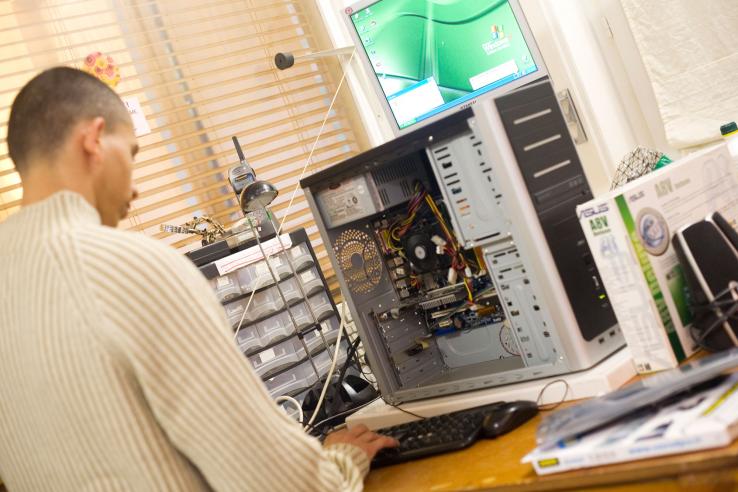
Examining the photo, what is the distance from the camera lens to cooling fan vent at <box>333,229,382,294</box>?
1830 millimetres

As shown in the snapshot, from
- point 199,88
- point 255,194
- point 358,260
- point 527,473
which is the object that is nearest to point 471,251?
point 358,260

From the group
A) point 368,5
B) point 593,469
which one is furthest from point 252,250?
point 593,469

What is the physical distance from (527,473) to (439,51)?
141 centimetres

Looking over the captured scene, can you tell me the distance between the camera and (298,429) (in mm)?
1237

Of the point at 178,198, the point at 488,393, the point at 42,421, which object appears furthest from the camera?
the point at 178,198

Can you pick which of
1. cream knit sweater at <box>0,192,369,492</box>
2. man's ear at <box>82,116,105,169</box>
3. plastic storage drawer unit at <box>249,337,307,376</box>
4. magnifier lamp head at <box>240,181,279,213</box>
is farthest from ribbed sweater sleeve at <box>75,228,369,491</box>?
plastic storage drawer unit at <box>249,337,307,376</box>

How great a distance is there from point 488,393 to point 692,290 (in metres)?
0.44

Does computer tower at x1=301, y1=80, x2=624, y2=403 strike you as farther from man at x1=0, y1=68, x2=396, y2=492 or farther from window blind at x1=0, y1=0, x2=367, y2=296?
window blind at x1=0, y1=0, x2=367, y2=296

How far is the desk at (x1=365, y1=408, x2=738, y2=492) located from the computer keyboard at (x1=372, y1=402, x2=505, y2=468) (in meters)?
0.01

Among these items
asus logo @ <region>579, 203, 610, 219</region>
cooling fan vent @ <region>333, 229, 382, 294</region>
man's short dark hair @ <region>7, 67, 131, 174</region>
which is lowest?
asus logo @ <region>579, 203, 610, 219</region>

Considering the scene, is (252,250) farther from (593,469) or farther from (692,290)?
(593,469)

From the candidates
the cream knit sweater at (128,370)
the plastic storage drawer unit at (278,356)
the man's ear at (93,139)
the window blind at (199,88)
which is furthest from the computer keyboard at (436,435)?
the window blind at (199,88)

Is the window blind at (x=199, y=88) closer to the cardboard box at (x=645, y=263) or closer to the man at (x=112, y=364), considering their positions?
the man at (x=112, y=364)

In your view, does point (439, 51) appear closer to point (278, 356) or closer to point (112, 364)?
point (278, 356)
